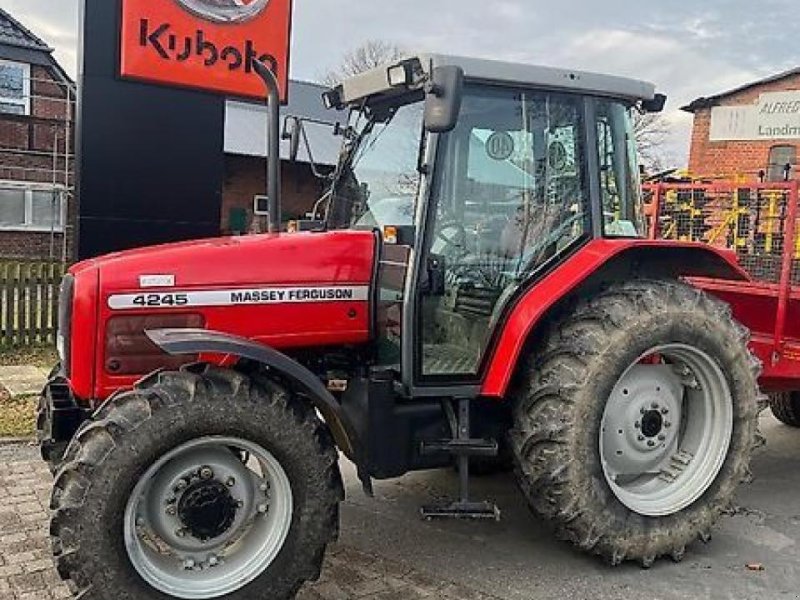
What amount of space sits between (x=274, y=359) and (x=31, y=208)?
19379 millimetres

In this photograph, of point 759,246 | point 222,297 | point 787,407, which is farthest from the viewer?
point 787,407

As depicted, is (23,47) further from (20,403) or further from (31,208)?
(20,403)

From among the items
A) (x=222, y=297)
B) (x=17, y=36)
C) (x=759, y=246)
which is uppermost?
(x=17, y=36)

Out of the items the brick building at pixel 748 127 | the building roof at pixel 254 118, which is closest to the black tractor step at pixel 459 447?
A: the building roof at pixel 254 118

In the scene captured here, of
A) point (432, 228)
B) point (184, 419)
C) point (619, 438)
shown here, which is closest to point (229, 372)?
point (184, 419)

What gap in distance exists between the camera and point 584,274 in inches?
153

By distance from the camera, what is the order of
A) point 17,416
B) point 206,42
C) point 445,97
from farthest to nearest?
point 206,42, point 17,416, point 445,97

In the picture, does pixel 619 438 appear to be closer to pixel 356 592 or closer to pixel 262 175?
pixel 356 592

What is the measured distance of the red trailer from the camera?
206 inches

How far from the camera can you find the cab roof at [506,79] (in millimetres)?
3721

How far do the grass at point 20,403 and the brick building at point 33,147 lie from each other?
397 inches

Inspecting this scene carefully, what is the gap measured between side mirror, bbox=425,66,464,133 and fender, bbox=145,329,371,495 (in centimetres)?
113

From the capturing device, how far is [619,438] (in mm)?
4160

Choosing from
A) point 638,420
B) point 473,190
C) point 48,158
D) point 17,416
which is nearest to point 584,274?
point 473,190
